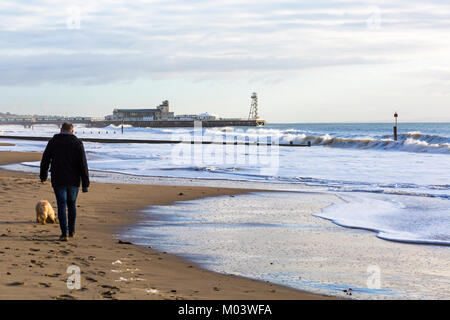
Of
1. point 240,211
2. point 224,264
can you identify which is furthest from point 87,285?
point 240,211

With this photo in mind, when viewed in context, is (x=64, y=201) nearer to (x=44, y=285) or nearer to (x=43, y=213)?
(x=43, y=213)

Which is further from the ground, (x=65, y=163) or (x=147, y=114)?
(x=147, y=114)

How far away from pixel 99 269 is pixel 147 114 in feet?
567

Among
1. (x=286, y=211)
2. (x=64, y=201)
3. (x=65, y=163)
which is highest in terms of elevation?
(x=65, y=163)

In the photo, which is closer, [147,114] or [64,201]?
[64,201]

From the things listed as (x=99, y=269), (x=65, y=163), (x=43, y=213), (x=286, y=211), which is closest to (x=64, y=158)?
(x=65, y=163)

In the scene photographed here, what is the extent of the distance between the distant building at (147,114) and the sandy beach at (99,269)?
16727 cm

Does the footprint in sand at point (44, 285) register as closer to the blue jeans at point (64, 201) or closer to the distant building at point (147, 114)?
the blue jeans at point (64, 201)

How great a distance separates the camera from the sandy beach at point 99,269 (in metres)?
5.44

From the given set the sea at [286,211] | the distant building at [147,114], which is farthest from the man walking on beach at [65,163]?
the distant building at [147,114]

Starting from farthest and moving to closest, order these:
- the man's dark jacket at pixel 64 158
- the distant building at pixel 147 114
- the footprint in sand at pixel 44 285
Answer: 1. the distant building at pixel 147 114
2. the man's dark jacket at pixel 64 158
3. the footprint in sand at pixel 44 285

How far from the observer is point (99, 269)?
6477mm
